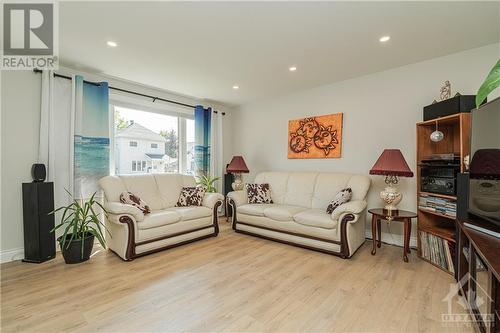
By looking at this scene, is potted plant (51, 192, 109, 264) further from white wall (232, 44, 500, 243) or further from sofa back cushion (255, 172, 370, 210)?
white wall (232, 44, 500, 243)

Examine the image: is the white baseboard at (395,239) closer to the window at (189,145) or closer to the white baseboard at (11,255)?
the window at (189,145)

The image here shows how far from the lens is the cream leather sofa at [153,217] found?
2768mm

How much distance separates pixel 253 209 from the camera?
3.65m

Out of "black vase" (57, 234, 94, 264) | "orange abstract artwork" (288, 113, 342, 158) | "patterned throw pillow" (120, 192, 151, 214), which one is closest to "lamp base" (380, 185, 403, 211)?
"orange abstract artwork" (288, 113, 342, 158)

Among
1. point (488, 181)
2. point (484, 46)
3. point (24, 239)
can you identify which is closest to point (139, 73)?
point (24, 239)

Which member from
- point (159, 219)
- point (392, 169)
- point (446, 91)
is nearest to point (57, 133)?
point (159, 219)

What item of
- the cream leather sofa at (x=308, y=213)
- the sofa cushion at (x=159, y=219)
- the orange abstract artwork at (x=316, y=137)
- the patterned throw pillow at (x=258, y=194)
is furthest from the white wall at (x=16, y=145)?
the orange abstract artwork at (x=316, y=137)

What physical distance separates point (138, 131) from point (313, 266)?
11.2 ft

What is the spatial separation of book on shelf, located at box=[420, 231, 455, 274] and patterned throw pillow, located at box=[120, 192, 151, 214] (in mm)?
3396

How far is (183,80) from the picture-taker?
145 inches

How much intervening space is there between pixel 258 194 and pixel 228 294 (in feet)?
6.91

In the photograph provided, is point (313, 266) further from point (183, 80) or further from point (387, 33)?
point (183, 80)

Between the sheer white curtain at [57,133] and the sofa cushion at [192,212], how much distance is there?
4.60 feet

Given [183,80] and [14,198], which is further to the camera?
[183,80]
